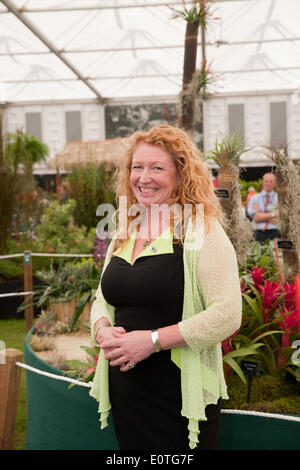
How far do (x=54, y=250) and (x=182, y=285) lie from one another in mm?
4673

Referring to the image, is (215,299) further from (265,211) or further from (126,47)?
(126,47)

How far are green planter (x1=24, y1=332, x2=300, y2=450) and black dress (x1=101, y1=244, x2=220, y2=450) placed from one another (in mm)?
413

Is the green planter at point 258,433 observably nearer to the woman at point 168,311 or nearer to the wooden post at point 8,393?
the woman at point 168,311

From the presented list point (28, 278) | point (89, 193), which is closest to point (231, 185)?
point (28, 278)

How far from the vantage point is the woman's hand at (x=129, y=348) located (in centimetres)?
130

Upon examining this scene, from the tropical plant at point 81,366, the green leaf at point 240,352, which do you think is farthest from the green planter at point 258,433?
the tropical plant at point 81,366

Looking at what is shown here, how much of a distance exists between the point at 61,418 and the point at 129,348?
108 cm

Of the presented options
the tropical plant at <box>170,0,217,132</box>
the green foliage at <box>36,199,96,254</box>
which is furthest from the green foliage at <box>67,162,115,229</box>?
the tropical plant at <box>170,0,217,132</box>

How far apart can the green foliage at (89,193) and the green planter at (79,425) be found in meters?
4.35

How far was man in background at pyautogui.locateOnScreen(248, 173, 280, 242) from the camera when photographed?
4.77 metres

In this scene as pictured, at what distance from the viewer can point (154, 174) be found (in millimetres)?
1440

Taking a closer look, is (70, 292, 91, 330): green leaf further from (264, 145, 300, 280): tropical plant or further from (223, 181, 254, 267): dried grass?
(264, 145, 300, 280): tropical plant
